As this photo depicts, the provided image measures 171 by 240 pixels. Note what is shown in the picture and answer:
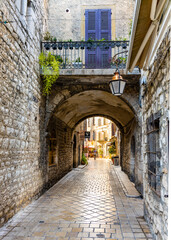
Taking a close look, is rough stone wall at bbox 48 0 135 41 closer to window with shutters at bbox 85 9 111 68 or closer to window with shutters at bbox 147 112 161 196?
window with shutters at bbox 85 9 111 68

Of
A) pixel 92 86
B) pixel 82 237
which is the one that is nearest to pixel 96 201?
pixel 82 237

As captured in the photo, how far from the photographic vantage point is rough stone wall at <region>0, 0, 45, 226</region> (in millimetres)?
4391

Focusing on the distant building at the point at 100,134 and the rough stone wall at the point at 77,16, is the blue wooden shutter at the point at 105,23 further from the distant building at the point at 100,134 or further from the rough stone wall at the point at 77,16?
the distant building at the point at 100,134

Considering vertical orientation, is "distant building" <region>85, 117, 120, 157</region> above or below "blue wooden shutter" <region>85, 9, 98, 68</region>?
below

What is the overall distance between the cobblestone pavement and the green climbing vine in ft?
11.6

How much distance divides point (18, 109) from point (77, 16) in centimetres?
563

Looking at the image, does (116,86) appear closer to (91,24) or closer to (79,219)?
(79,219)

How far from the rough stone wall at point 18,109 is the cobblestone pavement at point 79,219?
35cm

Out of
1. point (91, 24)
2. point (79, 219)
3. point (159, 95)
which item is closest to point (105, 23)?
point (91, 24)

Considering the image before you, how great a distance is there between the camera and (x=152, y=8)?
2924 millimetres

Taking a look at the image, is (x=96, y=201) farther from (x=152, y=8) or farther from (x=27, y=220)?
(x=152, y=8)

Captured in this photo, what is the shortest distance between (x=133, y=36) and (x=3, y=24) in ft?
8.15

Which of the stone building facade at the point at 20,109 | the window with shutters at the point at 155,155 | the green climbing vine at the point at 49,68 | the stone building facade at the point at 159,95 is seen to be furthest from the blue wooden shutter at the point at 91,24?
the window with shutters at the point at 155,155

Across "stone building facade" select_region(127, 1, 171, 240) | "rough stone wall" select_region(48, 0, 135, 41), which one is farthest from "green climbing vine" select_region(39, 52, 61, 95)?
"stone building facade" select_region(127, 1, 171, 240)
